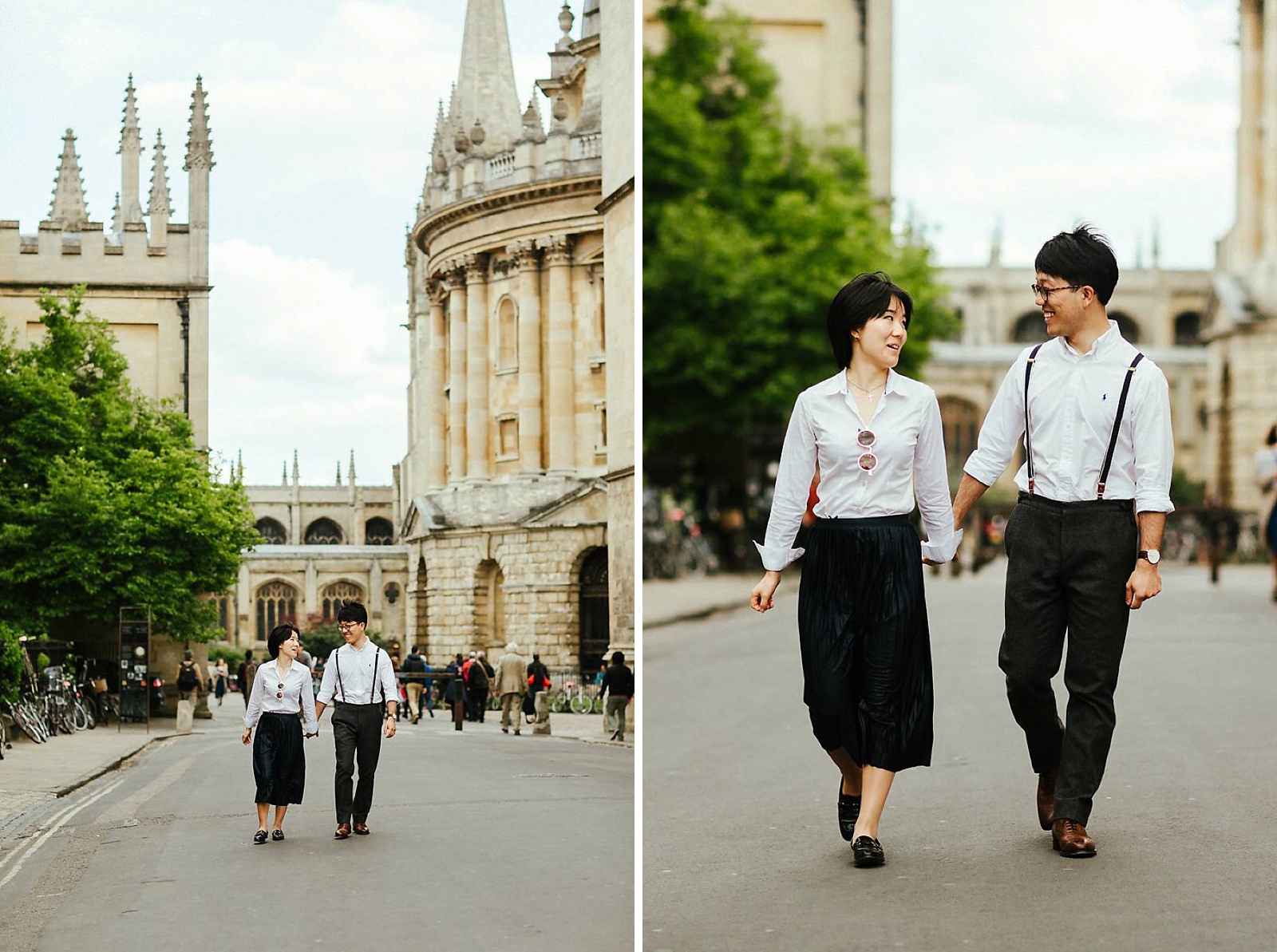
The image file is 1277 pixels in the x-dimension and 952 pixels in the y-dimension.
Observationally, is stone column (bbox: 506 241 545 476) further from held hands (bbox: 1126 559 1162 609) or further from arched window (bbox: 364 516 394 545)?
held hands (bbox: 1126 559 1162 609)

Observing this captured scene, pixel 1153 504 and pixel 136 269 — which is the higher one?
pixel 136 269

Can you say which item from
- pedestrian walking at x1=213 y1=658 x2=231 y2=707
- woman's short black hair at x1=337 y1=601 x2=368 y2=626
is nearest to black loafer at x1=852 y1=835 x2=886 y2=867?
woman's short black hair at x1=337 y1=601 x2=368 y2=626

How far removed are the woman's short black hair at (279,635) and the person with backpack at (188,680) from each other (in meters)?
0.31

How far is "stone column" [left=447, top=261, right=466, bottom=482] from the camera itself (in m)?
7.65

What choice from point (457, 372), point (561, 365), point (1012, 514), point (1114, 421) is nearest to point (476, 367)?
point (457, 372)

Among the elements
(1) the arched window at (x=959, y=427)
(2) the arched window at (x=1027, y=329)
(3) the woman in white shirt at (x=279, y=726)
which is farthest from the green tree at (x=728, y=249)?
(2) the arched window at (x=1027, y=329)

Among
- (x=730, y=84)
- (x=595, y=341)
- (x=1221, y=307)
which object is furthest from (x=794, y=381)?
(x=1221, y=307)

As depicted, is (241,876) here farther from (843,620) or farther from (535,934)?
(843,620)

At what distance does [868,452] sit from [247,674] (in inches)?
127

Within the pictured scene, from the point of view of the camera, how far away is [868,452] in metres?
5.09

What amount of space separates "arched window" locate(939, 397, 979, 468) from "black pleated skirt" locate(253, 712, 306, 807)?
2802 inches

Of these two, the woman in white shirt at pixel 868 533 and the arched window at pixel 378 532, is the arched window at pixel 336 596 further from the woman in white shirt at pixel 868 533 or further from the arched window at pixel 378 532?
the woman in white shirt at pixel 868 533

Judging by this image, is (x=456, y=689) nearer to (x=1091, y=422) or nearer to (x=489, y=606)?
(x=489, y=606)

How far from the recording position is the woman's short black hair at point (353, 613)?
7.29 metres
